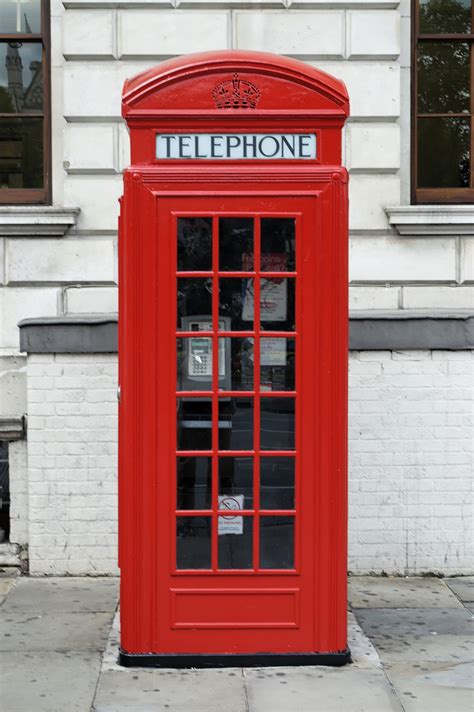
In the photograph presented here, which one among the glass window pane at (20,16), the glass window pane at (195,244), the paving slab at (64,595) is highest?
the glass window pane at (20,16)

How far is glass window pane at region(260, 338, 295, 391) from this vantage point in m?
5.08

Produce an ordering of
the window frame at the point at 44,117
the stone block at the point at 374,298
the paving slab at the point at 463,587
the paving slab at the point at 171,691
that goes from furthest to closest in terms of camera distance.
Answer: the window frame at the point at 44,117 < the stone block at the point at 374,298 < the paving slab at the point at 463,587 < the paving slab at the point at 171,691

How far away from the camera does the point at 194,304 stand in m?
5.05

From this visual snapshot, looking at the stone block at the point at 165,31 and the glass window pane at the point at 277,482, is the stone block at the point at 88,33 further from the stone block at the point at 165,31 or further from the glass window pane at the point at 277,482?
the glass window pane at the point at 277,482

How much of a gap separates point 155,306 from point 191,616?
1597 millimetres

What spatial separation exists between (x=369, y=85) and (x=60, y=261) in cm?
257

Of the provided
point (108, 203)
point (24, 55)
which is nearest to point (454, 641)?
point (108, 203)

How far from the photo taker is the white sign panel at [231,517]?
5.16 meters

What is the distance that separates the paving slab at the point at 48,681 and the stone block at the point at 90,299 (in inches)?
106

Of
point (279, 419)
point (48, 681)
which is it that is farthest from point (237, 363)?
point (48, 681)

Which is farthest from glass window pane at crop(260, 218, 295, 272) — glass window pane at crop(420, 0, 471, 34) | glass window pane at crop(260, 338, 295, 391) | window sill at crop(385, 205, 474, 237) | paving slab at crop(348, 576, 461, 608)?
glass window pane at crop(420, 0, 471, 34)

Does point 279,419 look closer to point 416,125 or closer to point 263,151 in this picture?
point 263,151

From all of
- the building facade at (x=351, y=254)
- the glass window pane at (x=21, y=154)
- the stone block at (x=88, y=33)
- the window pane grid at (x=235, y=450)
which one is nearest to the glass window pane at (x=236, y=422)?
the window pane grid at (x=235, y=450)

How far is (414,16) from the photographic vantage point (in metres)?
7.45
